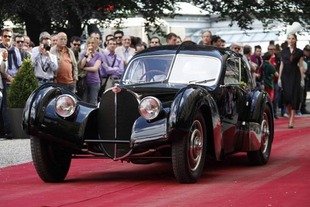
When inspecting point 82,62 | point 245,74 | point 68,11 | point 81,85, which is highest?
point 68,11

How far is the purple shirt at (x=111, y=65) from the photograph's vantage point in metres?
19.3

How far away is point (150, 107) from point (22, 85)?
741cm

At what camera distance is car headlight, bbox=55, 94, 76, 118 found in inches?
447

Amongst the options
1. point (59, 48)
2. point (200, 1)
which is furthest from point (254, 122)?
point (200, 1)

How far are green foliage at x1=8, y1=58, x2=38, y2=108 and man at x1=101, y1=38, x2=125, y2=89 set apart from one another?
168 centimetres

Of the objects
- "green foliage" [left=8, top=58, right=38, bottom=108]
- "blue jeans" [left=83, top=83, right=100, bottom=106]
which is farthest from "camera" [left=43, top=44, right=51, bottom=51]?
"blue jeans" [left=83, top=83, right=100, bottom=106]

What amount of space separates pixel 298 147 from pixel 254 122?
8.89 feet

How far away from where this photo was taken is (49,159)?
37.9 feet

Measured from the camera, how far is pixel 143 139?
10945mm

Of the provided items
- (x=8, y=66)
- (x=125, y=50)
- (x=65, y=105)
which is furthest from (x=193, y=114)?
(x=125, y=50)

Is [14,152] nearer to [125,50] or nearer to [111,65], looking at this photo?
[111,65]

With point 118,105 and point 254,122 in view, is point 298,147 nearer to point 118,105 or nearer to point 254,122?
point 254,122

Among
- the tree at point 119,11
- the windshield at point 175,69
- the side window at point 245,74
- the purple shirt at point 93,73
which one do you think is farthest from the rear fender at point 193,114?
the tree at point 119,11

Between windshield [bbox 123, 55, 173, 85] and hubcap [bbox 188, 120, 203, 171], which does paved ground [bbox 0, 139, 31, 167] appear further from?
hubcap [bbox 188, 120, 203, 171]
